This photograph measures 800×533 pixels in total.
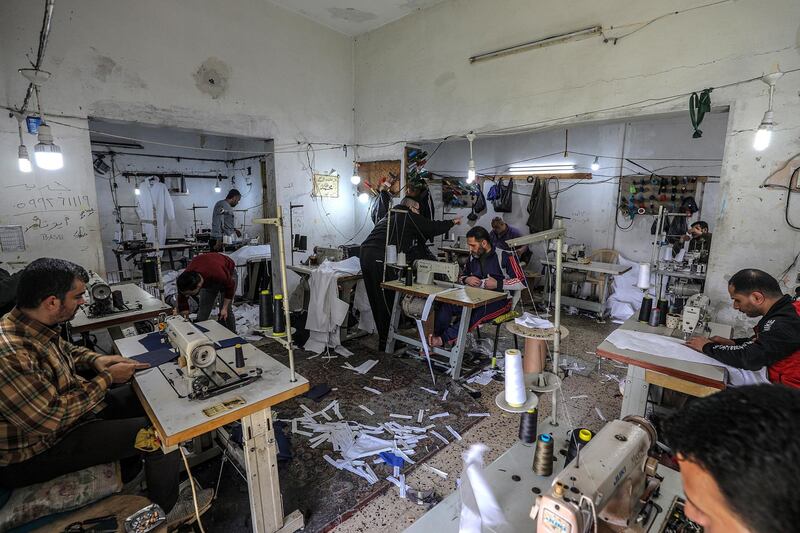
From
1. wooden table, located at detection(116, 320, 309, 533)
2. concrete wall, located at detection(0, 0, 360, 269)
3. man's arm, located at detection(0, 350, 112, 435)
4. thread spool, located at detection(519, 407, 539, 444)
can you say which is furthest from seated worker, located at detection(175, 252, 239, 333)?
thread spool, located at detection(519, 407, 539, 444)

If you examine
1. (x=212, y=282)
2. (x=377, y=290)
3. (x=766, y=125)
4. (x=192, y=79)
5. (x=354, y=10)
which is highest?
(x=354, y=10)

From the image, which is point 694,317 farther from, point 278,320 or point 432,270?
point 278,320

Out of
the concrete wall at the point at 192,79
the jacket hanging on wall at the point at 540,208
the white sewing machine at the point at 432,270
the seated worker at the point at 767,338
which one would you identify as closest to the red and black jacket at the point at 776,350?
the seated worker at the point at 767,338

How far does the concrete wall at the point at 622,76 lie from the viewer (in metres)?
3.18

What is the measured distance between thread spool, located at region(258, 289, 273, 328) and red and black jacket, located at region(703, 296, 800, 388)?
8.45 ft

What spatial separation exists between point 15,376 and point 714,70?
202 inches

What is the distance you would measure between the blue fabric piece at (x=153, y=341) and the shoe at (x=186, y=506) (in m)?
0.86

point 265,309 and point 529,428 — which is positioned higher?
point 265,309

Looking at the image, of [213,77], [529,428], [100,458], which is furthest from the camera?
[213,77]

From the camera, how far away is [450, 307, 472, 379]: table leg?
3832 millimetres

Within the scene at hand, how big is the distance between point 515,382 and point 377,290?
3.43 metres

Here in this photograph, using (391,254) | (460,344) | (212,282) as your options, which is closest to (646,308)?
(460,344)

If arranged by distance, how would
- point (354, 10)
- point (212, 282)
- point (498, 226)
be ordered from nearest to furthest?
1. point (212, 282)
2. point (354, 10)
3. point (498, 226)

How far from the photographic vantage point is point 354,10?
5547 mm
